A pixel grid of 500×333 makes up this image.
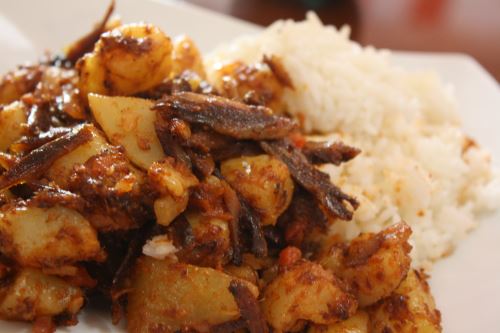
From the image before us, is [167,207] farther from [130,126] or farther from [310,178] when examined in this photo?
[310,178]

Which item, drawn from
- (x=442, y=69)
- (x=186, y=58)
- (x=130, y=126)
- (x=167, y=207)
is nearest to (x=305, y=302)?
(x=167, y=207)

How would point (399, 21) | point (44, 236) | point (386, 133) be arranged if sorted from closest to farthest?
point (44, 236), point (386, 133), point (399, 21)

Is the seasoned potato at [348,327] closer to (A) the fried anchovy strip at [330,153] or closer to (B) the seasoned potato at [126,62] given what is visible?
(A) the fried anchovy strip at [330,153]

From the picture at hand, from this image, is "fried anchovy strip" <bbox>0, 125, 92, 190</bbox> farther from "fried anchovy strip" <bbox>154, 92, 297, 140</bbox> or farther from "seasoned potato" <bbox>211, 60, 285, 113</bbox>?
"seasoned potato" <bbox>211, 60, 285, 113</bbox>

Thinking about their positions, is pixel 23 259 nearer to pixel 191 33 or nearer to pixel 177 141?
pixel 177 141

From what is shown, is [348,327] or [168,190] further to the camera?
[348,327]

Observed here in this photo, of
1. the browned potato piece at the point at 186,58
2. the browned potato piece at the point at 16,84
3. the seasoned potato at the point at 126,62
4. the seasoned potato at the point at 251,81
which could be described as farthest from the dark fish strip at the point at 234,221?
the browned potato piece at the point at 16,84
